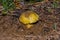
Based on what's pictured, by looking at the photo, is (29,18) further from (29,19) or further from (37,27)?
(37,27)

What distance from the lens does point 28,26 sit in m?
2.96

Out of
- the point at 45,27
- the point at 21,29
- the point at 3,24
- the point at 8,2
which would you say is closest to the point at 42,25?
the point at 45,27

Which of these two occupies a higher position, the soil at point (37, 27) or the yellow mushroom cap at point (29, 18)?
the yellow mushroom cap at point (29, 18)

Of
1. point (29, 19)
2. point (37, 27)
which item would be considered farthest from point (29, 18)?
point (37, 27)

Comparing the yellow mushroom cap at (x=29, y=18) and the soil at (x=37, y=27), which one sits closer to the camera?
the soil at (x=37, y=27)

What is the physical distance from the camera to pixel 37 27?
296 centimetres

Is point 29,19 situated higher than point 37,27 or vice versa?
point 29,19

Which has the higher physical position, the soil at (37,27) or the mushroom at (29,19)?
the mushroom at (29,19)

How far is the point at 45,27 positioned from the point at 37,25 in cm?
12

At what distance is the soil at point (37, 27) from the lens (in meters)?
2.80

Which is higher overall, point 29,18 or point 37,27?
point 29,18

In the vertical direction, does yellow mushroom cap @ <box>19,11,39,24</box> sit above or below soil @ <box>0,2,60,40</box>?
above

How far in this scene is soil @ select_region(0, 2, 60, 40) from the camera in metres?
2.80

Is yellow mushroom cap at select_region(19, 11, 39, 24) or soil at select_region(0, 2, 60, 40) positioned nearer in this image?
soil at select_region(0, 2, 60, 40)
